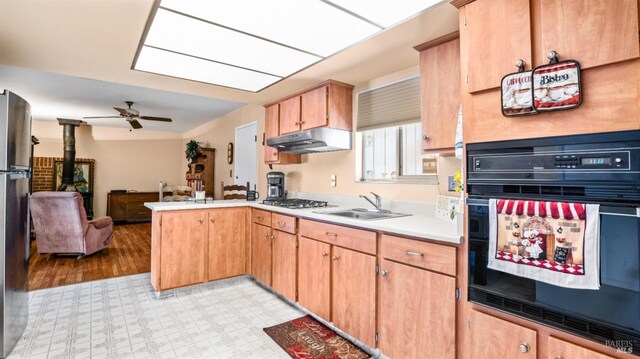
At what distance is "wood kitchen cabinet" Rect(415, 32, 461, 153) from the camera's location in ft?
6.33

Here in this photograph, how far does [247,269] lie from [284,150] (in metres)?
1.45

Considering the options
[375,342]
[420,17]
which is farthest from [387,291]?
[420,17]

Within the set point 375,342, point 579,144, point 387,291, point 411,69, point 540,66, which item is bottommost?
point 375,342

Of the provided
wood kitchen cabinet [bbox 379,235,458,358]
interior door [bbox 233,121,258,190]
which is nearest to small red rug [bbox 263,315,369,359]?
wood kitchen cabinet [bbox 379,235,458,358]

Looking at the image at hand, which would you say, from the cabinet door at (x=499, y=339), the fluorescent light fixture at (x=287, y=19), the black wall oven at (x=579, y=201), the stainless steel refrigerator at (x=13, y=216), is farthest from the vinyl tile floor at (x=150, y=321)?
the fluorescent light fixture at (x=287, y=19)

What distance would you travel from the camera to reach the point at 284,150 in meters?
3.66

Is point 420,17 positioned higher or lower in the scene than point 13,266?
higher

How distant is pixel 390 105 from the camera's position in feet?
8.98

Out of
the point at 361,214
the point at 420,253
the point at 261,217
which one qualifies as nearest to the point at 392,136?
the point at 361,214

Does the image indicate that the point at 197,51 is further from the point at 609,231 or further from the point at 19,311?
the point at 609,231

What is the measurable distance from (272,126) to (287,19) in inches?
75.8

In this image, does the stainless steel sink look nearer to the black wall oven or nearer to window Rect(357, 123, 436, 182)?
window Rect(357, 123, 436, 182)

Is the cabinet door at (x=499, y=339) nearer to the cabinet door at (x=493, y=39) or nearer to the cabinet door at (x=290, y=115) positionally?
the cabinet door at (x=493, y=39)

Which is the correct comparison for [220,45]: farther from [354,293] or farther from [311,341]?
[311,341]
